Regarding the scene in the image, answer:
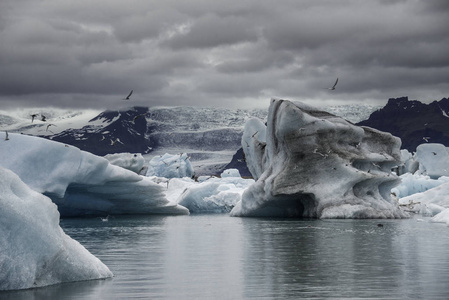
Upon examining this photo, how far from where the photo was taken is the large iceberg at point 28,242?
10539 mm

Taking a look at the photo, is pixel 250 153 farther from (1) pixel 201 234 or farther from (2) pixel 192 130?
(2) pixel 192 130

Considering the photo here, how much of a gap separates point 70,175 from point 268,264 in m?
18.0

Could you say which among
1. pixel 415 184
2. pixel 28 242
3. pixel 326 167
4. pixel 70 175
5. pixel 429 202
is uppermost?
pixel 326 167

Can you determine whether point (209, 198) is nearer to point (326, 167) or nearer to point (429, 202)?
point (429, 202)

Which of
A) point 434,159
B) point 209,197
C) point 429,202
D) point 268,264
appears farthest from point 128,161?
point 268,264

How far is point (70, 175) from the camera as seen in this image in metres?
31.3

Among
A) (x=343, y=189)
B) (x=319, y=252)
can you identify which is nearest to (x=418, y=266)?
(x=319, y=252)

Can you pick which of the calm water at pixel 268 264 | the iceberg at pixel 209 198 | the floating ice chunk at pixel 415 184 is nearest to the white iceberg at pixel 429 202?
the floating ice chunk at pixel 415 184

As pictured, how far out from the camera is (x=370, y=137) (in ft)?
117

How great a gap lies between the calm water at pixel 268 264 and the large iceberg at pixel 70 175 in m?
5.73

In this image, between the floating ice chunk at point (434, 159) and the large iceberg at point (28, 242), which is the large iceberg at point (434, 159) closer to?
the floating ice chunk at point (434, 159)

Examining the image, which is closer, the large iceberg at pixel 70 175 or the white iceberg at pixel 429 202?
the large iceberg at pixel 70 175

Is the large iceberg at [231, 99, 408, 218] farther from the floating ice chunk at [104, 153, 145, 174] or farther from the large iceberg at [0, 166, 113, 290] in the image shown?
the large iceberg at [0, 166, 113, 290]

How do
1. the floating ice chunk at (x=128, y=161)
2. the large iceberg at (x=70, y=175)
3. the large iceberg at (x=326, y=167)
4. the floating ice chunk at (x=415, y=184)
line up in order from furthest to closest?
the floating ice chunk at (x=415, y=184) → the floating ice chunk at (x=128, y=161) → the large iceberg at (x=326, y=167) → the large iceberg at (x=70, y=175)
